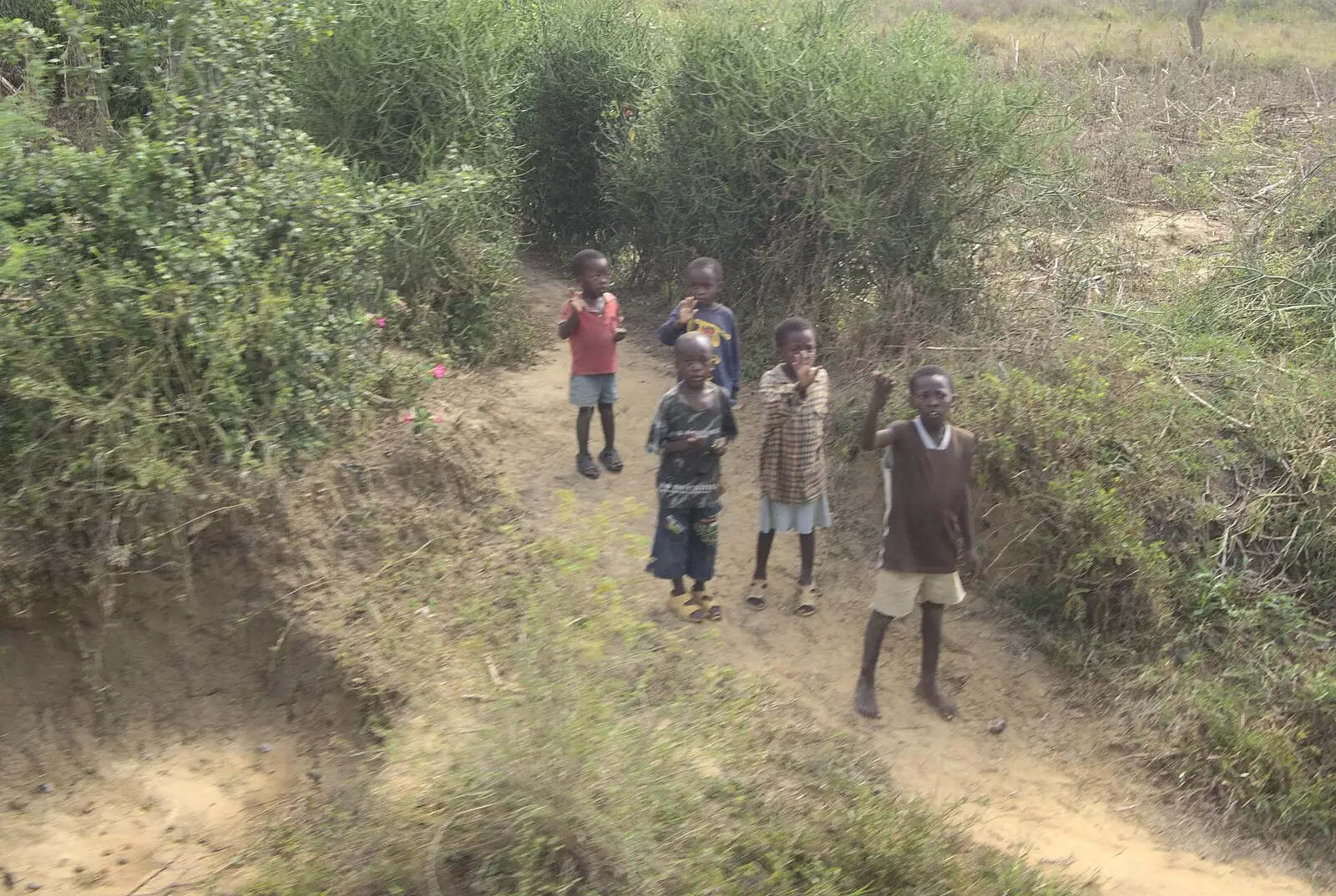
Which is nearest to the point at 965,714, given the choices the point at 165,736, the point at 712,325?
the point at 712,325

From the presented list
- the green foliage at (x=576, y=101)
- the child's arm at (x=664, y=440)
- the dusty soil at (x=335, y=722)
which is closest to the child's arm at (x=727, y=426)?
the child's arm at (x=664, y=440)

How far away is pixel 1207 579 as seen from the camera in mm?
4961

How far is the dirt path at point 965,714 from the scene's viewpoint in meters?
4.14

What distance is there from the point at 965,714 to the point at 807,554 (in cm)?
103

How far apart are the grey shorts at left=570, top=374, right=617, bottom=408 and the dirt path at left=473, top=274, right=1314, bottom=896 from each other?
1.54ft

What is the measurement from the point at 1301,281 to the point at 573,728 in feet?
18.1

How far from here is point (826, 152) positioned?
274 inches

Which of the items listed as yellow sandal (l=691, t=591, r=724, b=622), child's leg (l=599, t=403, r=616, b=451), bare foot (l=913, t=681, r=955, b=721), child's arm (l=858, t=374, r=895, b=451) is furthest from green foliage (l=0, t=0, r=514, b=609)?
bare foot (l=913, t=681, r=955, b=721)

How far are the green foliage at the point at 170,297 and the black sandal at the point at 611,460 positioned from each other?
147 cm

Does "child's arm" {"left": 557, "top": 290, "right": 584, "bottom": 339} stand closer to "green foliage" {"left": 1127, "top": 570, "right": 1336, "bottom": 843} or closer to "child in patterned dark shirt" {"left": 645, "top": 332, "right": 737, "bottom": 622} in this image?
"child in patterned dark shirt" {"left": 645, "top": 332, "right": 737, "bottom": 622}

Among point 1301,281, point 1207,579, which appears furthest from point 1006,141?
point 1207,579

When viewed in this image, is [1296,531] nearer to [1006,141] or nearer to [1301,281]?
[1301,281]

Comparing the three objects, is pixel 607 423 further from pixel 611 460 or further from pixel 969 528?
pixel 969 528

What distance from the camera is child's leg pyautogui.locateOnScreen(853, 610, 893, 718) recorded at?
4.65 m
